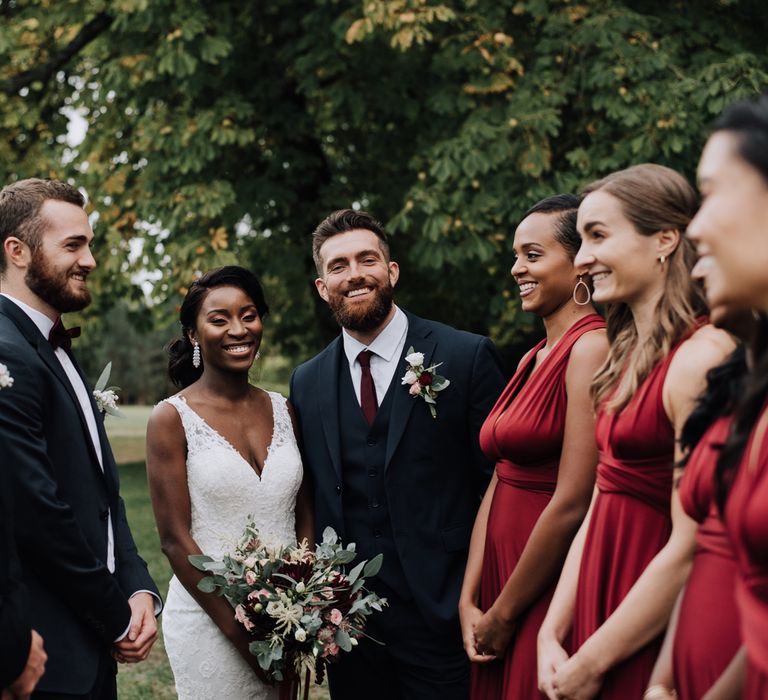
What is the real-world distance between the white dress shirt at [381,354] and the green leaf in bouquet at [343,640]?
108 cm

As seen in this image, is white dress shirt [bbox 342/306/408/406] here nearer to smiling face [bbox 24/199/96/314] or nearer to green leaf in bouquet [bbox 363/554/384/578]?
green leaf in bouquet [bbox 363/554/384/578]

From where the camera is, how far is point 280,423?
14.5ft

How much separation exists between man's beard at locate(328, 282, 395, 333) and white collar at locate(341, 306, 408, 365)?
55mm

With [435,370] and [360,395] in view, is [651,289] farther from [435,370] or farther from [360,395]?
[360,395]

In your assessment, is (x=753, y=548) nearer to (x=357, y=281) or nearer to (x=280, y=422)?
(x=357, y=281)

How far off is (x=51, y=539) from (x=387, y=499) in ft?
4.76

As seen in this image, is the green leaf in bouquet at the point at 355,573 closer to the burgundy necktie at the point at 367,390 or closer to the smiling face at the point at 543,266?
the burgundy necktie at the point at 367,390

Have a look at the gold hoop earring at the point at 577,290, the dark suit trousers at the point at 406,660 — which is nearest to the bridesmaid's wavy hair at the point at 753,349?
the gold hoop earring at the point at 577,290

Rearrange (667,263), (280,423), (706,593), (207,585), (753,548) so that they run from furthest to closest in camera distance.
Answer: (280,423), (207,585), (667,263), (706,593), (753,548)

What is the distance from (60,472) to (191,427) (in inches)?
29.3

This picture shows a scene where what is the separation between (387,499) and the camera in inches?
161

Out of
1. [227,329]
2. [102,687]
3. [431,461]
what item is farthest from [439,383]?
[102,687]

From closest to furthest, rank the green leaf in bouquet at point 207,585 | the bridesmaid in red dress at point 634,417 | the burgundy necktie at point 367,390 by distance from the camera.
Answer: the bridesmaid in red dress at point 634,417, the green leaf in bouquet at point 207,585, the burgundy necktie at point 367,390

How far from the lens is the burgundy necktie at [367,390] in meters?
4.23
